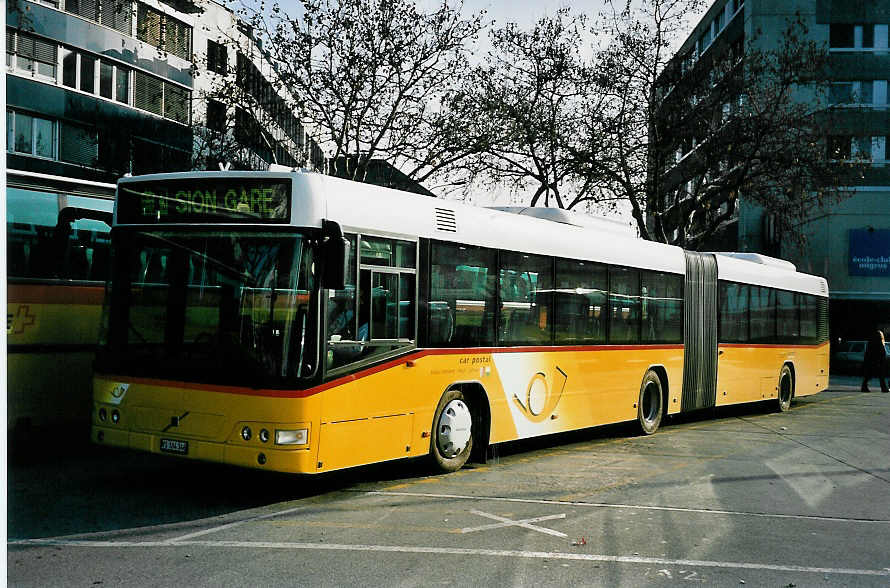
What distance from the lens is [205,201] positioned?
9039 mm

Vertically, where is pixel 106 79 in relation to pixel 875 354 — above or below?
above

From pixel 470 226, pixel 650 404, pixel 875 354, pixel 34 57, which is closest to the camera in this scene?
pixel 470 226

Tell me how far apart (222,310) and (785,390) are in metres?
15.7

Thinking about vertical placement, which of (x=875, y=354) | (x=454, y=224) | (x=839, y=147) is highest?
(x=839, y=147)

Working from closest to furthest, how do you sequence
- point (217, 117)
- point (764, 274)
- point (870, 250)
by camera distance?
point (764, 274) < point (217, 117) < point (870, 250)

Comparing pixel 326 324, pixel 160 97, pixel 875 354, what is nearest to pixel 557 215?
pixel 326 324

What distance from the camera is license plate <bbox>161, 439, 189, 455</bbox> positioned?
8.76 meters

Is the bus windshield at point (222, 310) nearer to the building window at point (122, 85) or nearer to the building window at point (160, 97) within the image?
the building window at point (160, 97)

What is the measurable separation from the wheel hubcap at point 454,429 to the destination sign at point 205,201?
3002mm

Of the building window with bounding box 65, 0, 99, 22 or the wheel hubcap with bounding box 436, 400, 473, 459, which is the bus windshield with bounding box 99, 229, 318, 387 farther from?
the building window with bounding box 65, 0, 99, 22

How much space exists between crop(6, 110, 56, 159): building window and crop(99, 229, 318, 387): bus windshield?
3011 cm

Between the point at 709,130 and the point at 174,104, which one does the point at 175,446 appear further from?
the point at 174,104

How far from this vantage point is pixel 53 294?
1124cm

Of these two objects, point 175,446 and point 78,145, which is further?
point 78,145
